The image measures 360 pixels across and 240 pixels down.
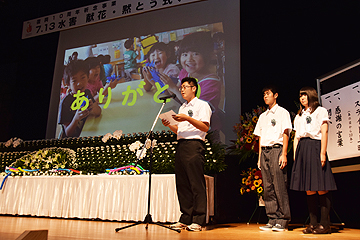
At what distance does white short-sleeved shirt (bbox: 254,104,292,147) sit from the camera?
3061 millimetres

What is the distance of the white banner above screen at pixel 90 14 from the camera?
A: 5883 mm

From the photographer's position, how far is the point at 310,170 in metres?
2.87

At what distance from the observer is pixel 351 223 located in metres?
3.87

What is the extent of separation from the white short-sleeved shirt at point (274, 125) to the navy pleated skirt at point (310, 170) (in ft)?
0.68

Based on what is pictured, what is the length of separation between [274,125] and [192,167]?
3.23ft

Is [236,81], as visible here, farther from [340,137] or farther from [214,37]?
[340,137]

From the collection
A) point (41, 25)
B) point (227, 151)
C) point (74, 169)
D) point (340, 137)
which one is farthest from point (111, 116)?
point (340, 137)

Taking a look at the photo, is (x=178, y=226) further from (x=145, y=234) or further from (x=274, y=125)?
(x=274, y=125)

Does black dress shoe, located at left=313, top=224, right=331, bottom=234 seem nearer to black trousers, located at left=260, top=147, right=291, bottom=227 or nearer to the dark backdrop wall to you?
black trousers, located at left=260, top=147, right=291, bottom=227

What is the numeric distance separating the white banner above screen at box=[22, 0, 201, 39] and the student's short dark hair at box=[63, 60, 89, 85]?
77 cm

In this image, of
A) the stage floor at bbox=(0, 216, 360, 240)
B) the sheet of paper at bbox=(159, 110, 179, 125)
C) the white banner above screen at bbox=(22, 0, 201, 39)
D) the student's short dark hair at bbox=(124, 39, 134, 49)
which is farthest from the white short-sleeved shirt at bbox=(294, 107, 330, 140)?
the student's short dark hair at bbox=(124, 39, 134, 49)

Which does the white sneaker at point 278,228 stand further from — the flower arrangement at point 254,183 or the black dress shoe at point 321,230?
the flower arrangement at point 254,183

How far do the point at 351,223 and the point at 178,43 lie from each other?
3.92 meters

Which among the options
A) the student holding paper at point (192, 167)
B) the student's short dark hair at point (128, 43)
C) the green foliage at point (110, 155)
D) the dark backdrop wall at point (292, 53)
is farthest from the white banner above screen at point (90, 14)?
the student holding paper at point (192, 167)
